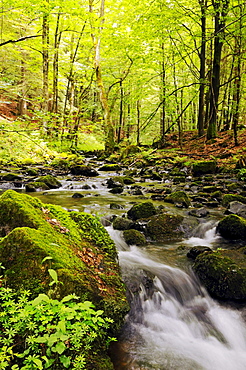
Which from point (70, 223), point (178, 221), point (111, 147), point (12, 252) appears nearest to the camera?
point (12, 252)

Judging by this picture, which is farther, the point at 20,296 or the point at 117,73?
the point at 117,73

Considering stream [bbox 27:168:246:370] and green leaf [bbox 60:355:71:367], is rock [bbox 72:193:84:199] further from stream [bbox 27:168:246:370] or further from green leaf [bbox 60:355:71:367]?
green leaf [bbox 60:355:71:367]

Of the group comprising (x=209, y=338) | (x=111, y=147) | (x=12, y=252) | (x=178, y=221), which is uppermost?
(x=111, y=147)

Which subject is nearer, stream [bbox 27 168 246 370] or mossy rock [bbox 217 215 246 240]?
stream [bbox 27 168 246 370]

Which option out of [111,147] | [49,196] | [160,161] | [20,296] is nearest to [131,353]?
[20,296]

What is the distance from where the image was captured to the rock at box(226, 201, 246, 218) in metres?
6.76

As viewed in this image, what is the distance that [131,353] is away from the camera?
2811 millimetres

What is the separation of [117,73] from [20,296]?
23032 millimetres

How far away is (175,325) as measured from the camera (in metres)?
3.49

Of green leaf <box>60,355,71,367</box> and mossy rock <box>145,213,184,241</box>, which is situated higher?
green leaf <box>60,355,71,367</box>

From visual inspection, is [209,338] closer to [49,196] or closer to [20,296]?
[20,296]

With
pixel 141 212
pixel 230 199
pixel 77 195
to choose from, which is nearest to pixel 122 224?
pixel 141 212

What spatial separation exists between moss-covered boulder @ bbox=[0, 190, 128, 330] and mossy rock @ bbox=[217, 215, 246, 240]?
10.4 ft

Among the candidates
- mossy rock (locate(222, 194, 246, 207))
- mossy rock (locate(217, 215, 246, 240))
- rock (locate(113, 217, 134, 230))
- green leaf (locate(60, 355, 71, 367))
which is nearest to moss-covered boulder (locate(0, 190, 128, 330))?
green leaf (locate(60, 355, 71, 367))
